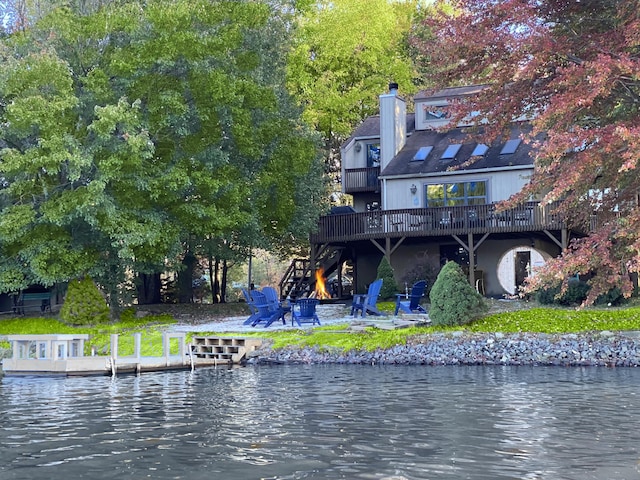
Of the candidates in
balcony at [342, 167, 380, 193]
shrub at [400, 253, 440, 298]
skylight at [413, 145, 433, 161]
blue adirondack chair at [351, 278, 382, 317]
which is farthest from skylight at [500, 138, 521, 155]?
blue adirondack chair at [351, 278, 382, 317]

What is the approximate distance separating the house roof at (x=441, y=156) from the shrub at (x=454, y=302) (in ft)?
34.7

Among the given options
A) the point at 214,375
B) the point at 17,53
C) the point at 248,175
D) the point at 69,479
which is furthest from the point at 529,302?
the point at 69,479

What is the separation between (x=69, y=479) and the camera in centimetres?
779

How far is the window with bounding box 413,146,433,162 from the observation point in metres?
34.2

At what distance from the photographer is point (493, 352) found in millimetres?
18531

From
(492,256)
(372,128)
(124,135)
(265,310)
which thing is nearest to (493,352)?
(265,310)

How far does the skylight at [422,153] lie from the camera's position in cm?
3422

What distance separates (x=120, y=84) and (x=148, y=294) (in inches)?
439

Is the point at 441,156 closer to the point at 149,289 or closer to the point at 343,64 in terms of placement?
the point at 149,289

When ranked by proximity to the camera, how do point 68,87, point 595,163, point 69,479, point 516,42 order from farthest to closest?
1. point 68,87
2. point 516,42
3. point 595,163
4. point 69,479

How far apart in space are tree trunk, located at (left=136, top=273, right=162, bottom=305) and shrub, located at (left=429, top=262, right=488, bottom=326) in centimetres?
1693

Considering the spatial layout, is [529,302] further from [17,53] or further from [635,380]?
[17,53]

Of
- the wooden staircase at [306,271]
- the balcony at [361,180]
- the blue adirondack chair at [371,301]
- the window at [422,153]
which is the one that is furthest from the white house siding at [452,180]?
the blue adirondack chair at [371,301]

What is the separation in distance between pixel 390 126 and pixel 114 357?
20442mm
